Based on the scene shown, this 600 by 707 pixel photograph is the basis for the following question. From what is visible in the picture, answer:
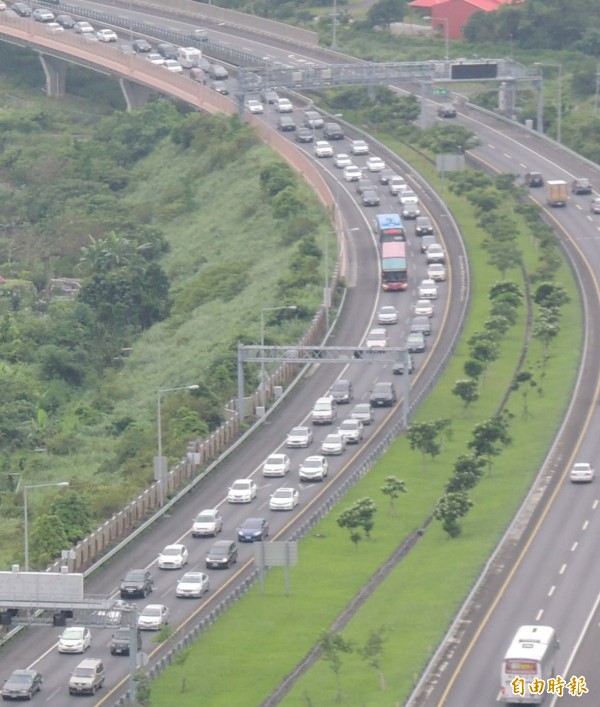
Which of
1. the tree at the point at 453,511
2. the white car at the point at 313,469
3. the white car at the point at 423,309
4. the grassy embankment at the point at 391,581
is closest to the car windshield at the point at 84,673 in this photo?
the grassy embankment at the point at 391,581

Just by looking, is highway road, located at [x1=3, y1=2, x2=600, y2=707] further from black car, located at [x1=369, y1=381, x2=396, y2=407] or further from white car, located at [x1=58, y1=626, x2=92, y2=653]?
black car, located at [x1=369, y1=381, x2=396, y2=407]

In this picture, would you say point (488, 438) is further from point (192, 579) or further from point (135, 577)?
point (135, 577)

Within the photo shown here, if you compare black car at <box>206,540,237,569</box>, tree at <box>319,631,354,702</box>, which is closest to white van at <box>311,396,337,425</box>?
black car at <box>206,540,237,569</box>

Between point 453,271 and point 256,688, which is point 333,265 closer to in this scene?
point 453,271

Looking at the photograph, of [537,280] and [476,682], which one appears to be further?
[537,280]

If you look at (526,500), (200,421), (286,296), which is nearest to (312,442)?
(200,421)

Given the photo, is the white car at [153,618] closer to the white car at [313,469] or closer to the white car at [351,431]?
the white car at [313,469]

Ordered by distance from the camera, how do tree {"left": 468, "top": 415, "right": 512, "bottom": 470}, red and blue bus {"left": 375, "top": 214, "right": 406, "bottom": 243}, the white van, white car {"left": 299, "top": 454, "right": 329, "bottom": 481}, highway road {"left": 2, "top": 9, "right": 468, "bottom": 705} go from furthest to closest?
red and blue bus {"left": 375, "top": 214, "right": 406, "bottom": 243}, the white van, tree {"left": 468, "top": 415, "right": 512, "bottom": 470}, white car {"left": 299, "top": 454, "right": 329, "bottom": 481}, highway road {"left": 2, "top": 9, "right": 468, "bottom": 705}
